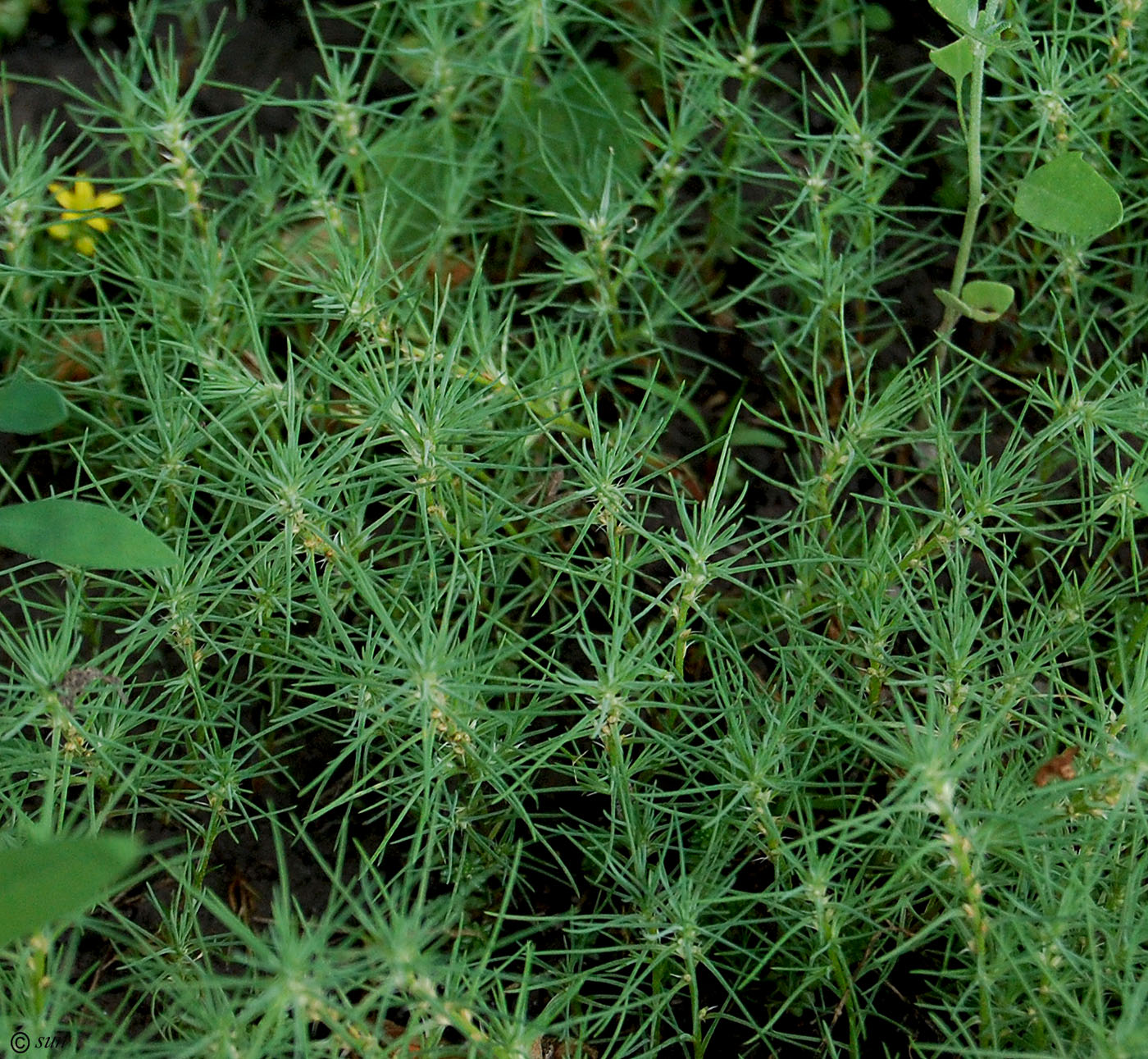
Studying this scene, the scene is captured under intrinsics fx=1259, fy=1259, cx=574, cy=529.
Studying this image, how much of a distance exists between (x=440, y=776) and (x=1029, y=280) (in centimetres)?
133

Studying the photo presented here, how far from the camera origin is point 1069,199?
170cm

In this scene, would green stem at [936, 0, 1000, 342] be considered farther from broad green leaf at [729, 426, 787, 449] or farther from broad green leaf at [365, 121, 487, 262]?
broad green leaf at [365, 121, 487, 262]

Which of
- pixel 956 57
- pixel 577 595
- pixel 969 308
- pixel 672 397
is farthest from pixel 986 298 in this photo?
pixel 577 595

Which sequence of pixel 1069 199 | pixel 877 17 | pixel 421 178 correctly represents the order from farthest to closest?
pixel 877 17
pixel 421 178
pixel 1069 199

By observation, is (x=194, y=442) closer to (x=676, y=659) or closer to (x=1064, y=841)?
(x=676, y=659)

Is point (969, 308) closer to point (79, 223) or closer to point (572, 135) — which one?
point (572, 135)

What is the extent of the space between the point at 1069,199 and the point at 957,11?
294 mm

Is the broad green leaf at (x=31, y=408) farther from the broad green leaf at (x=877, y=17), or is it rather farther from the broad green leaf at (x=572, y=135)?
the broad green leaf at (x=877, y=17)

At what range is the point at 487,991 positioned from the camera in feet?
5.27

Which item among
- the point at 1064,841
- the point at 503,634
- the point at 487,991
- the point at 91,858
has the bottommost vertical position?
the point at 487,991

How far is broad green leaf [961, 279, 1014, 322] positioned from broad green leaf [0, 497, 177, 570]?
116 centimetres

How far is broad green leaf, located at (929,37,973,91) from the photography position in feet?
5.55

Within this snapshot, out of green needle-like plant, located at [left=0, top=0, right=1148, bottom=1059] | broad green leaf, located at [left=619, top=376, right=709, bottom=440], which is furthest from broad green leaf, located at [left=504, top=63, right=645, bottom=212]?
broad green leaf, located at [left=619, top=376, right=709, bottom=440]

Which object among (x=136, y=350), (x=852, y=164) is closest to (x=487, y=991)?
(x=136, y=350)
